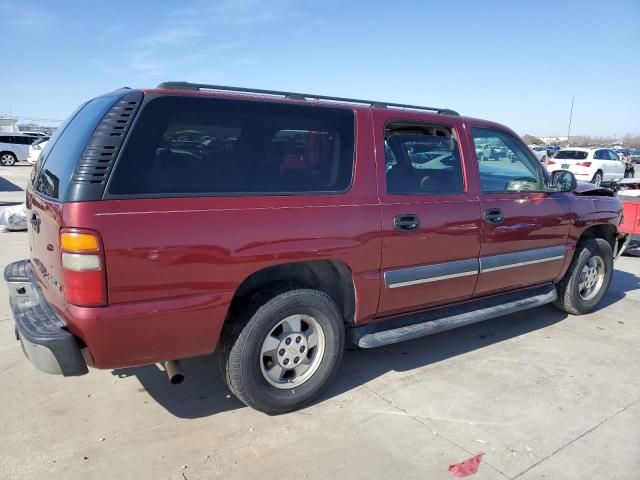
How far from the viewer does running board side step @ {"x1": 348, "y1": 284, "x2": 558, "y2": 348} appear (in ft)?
11.2

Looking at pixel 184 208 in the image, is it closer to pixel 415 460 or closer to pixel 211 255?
pixel 211 255

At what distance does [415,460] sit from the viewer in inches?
107

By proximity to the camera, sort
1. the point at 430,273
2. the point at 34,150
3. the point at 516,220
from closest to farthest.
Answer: the point at 430,273
the point at 516,220
the point at 34,150

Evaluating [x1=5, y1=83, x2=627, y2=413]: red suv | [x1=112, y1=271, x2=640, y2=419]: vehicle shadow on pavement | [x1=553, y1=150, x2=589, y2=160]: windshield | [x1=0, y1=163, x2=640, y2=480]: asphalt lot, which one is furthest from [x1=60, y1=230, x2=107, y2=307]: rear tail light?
[x1=553, y1=150, x2=589, y2=160]: windshield

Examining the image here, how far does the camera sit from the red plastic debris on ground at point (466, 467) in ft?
8.59

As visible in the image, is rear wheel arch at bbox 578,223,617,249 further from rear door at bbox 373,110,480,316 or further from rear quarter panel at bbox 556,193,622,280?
rear door at bbox 373,110,480,316

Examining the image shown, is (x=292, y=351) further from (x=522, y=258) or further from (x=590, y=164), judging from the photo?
(x=590, y=164)

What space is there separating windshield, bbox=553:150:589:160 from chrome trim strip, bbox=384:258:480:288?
20.2 metres

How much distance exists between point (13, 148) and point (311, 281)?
→ 28.4m

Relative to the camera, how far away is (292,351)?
3135 millimetres

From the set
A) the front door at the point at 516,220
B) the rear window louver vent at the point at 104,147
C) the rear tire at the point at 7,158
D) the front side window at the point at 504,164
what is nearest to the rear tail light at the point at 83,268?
the rear window louver vent at the point at 104,147

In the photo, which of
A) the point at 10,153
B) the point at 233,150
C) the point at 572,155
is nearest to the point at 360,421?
the point at 233,150

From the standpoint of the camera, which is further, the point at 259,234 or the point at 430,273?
the point at 430,273

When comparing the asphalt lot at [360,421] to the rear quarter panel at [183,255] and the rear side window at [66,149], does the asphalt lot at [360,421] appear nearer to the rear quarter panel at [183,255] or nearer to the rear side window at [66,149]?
the rear quarter panel at [183,255]
